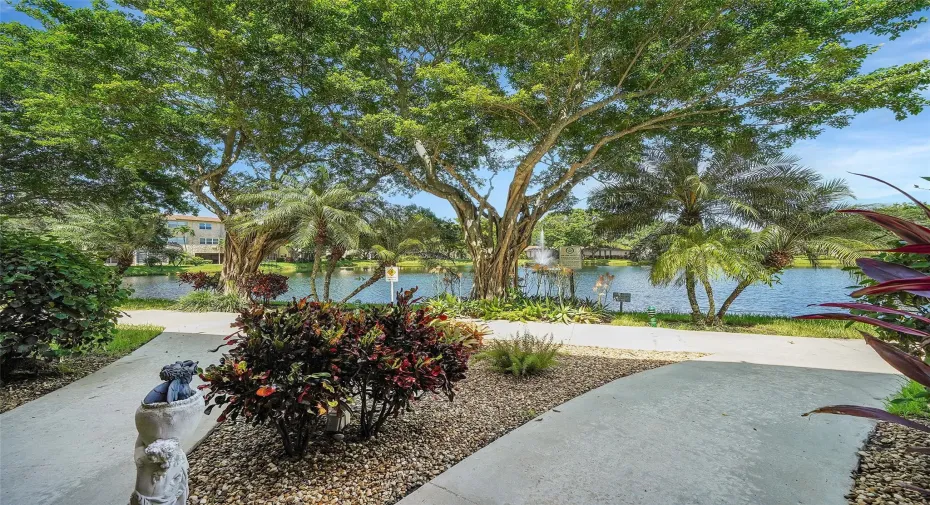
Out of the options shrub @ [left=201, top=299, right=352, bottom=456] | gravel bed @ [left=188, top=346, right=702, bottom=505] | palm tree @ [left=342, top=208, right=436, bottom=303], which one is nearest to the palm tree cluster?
palm tree @ [left=342, top=208, right=436, bottom=303]

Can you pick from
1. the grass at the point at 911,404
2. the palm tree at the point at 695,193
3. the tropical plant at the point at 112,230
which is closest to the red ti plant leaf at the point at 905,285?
the grass at the point at 911,404

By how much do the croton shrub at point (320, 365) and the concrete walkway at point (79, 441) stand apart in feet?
2.40

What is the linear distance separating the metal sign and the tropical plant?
14295 millimetres

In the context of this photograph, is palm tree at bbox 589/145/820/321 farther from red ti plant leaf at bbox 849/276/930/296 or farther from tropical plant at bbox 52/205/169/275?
tropical plant at bbox 52/205/169/275

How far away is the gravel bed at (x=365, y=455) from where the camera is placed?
6.98ft

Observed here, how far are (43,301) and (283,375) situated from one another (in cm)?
325

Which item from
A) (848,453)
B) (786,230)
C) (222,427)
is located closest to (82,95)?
(222,427)

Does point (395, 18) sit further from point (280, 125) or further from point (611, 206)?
point (611, 206)

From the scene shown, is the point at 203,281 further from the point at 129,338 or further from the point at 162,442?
the point at 162,442

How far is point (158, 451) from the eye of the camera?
163cm

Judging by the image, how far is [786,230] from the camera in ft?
30.1

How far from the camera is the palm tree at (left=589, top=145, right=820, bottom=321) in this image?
9.38 metres

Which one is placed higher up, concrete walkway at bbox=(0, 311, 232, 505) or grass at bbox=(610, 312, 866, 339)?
grass at bbox=(610, 312, 866, 339)

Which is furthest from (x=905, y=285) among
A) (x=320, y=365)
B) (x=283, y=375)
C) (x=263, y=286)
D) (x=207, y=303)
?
(x=263, y=286)
